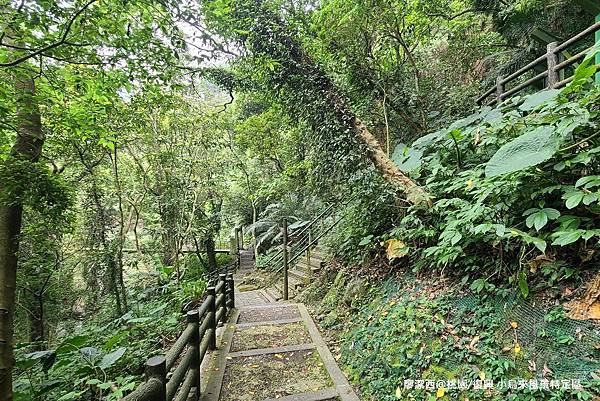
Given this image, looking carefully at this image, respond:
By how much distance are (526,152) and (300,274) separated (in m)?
5.45

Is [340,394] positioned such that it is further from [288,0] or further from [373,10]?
[288,0]

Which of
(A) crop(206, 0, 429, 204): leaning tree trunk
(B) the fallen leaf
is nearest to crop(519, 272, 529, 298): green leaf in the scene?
(B) the fallen leaf

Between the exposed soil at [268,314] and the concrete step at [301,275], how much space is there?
114 centimetres

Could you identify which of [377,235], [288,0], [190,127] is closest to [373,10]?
[288,0]

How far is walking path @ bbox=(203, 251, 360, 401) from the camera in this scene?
8.83 feet

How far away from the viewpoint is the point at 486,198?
250 centimetres

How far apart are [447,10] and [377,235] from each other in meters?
5.73

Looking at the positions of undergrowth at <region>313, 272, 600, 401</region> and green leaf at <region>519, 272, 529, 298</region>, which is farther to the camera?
green leaf at <region>519, 272, 529, 298</region>

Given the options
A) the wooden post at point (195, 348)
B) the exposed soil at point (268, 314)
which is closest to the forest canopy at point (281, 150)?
the wooden post at point (195, 348)

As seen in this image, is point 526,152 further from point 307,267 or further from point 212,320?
point 307,267

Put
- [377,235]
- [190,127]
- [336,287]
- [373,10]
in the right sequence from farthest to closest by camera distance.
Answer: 1. [190,127]
2. [373,10]
3. [336,287]
4. [377,235]

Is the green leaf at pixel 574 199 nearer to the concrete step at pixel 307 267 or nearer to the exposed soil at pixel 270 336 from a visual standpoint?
the exposed soil at pixel 270 336

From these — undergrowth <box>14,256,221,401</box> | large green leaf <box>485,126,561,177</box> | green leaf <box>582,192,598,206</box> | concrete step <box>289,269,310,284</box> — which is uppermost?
large green leaf <box>485,126,561,177</box>

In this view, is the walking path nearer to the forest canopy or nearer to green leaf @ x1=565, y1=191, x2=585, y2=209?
the forest canopy
